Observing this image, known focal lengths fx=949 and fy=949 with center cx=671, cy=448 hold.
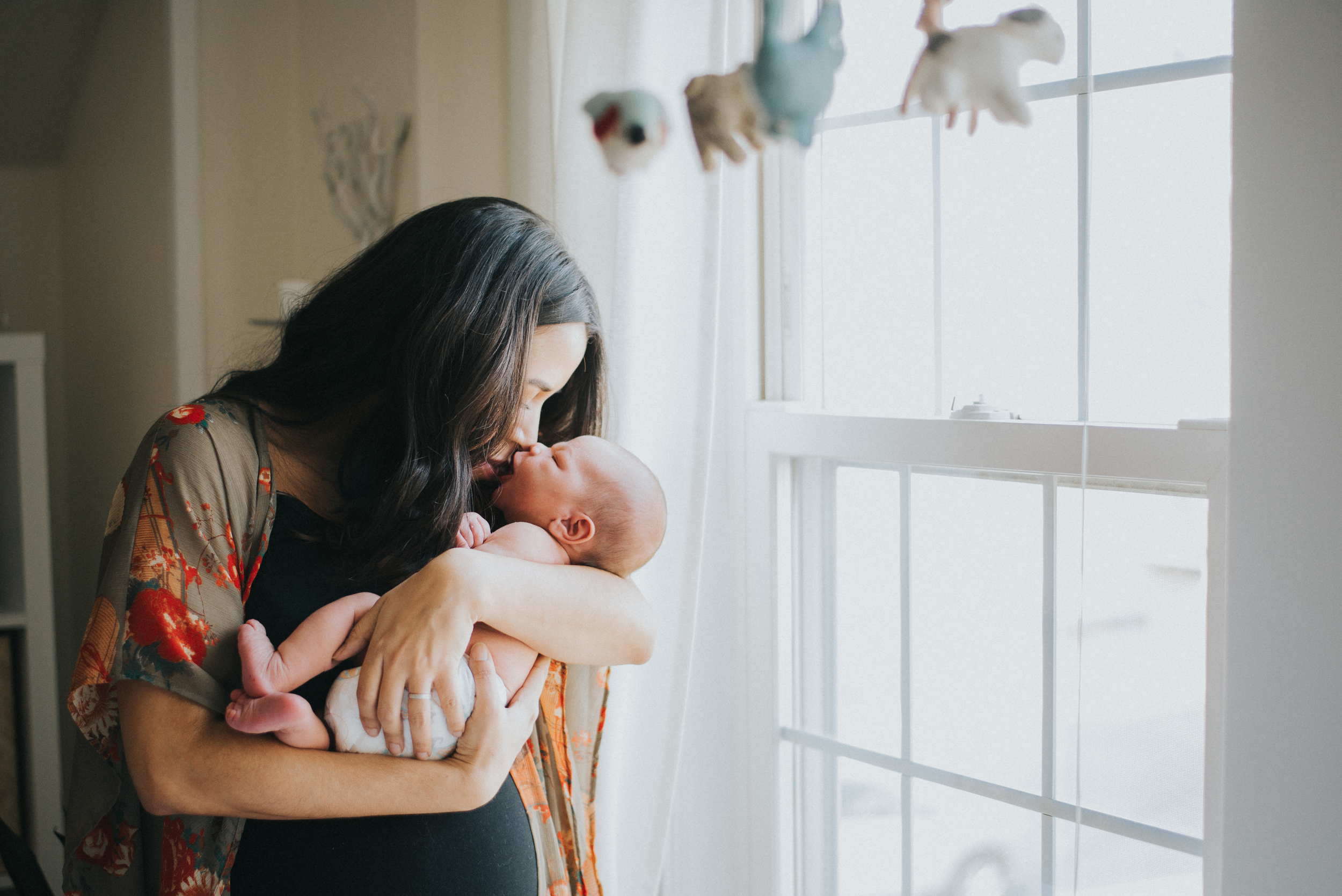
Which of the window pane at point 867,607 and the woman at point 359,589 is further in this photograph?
the window pane at point 867,607

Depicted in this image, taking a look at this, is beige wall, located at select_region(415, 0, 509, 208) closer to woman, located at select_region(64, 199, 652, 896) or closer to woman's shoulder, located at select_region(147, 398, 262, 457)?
woman, located at select_region(64, 199, 652, 896)

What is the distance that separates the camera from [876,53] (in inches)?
57.4

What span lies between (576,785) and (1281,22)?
4.09ft

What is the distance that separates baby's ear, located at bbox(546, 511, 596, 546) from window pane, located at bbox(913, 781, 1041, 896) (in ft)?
2.23

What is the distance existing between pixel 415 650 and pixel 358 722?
104mm

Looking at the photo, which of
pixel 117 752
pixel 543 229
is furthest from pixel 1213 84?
pixel 117 752

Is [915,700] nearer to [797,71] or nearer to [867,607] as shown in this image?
[867,607]

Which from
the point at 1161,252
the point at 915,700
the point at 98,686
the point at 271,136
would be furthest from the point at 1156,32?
the point at 271,136

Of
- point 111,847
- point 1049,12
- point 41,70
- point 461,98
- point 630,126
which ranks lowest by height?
point 111,847

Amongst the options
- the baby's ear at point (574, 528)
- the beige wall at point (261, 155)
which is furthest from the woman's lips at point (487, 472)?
the beige wall at point (261, 155)

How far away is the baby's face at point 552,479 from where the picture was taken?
120cm

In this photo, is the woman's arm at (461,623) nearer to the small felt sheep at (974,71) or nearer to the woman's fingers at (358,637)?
the woman's fingers at (358,637)

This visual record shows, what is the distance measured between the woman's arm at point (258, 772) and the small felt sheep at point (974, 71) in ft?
2.49

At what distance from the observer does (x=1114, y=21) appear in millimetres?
1182
